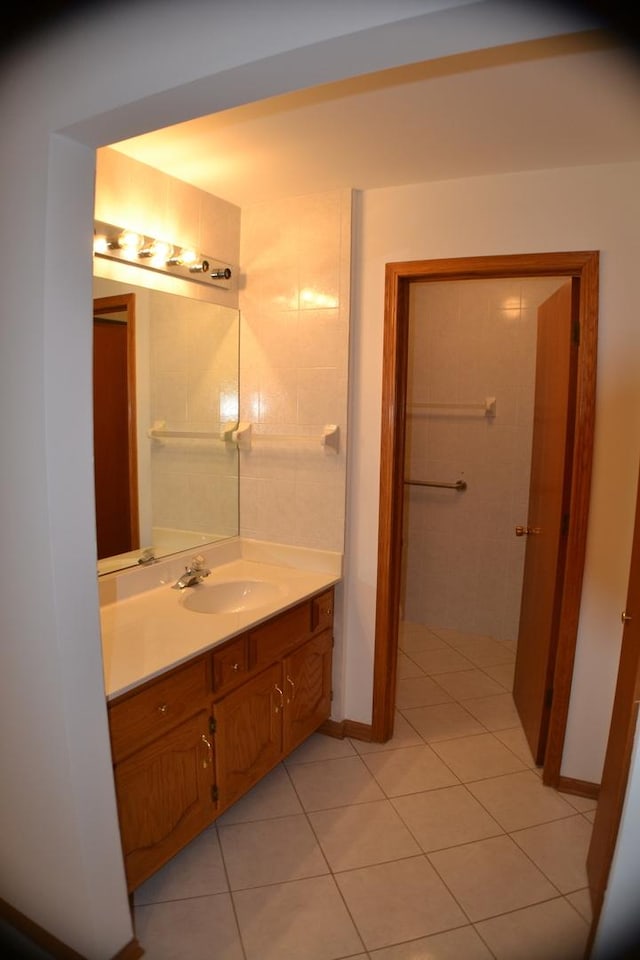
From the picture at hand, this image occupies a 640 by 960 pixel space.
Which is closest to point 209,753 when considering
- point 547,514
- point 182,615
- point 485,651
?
point 182,615

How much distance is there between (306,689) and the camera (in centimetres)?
236

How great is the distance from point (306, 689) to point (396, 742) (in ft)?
1.83

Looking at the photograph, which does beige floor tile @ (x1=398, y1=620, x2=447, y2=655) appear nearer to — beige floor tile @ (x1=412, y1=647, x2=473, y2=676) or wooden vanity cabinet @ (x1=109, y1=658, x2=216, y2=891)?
beige floor tile @ (x1=412, y1=647, x2=473, y2=676)

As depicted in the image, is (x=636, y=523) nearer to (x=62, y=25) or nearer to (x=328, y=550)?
(x=328, y=550)

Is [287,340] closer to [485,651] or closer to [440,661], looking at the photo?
[440,661]

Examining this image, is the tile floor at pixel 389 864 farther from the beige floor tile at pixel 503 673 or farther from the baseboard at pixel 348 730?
the beige floor tile at pixel 503 673

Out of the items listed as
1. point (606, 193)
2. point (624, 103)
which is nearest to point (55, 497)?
point (624, 103)

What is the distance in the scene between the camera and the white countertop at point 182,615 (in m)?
1.61

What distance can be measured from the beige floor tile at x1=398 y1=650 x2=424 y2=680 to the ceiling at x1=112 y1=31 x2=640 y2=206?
2.46 m

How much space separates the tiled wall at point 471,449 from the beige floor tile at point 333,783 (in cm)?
161

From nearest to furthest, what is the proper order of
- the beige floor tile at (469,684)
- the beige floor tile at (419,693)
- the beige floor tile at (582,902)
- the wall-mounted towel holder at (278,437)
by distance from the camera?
the beige floor tile at (582,902)
the wall-mounted towel holder at (278,437)
the beige floor tile at (419,693)
the beige floor tile at (469,684)

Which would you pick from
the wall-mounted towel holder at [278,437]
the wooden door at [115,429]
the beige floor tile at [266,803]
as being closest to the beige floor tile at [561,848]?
the beige floor tile at [266,803]

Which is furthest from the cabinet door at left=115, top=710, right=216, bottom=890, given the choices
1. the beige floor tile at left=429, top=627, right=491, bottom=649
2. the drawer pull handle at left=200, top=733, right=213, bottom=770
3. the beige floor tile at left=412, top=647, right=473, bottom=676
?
the beige floor tile at left=429, top=627, right=491, bottom=649

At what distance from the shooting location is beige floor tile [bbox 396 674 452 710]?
2.91m
